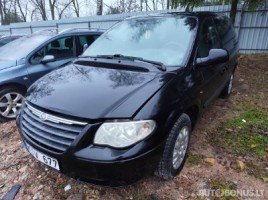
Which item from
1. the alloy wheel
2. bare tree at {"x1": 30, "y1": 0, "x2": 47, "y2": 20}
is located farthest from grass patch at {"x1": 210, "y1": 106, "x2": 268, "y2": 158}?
bare tree at {"x1": 30, "y1": 0, "x2": 47, "y2": 20}

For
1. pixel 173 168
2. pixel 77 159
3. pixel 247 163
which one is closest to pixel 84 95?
pixel 77 159

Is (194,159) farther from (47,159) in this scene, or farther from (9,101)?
(9,101)

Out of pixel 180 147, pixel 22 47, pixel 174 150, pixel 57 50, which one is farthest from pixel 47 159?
pixel 22 47

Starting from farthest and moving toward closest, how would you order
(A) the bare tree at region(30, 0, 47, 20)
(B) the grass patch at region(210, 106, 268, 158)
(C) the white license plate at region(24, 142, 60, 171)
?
(A) the bare tree at region(30, 0, 47, 20), (B) the grass patch at region(210, 106, 268, 158), (C) the white license plate at region(24, 142, 60, 171)

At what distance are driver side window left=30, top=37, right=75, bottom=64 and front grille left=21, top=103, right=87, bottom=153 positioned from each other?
8.12ft

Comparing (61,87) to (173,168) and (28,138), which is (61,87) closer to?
(28,138)

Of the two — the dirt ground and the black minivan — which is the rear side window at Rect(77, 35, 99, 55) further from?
the dirt ground

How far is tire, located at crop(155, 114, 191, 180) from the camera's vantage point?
2.26 metres

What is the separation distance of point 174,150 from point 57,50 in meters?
3.57

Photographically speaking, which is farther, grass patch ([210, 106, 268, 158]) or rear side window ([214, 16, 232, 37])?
rear side window ([214, 16, 232, 37])

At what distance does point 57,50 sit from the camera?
4.91 m

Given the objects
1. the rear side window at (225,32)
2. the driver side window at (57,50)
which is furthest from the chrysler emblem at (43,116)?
the rear side window at (225,32)

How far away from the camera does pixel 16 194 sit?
2.58m

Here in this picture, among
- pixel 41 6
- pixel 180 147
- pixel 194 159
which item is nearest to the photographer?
pixel 180 147
